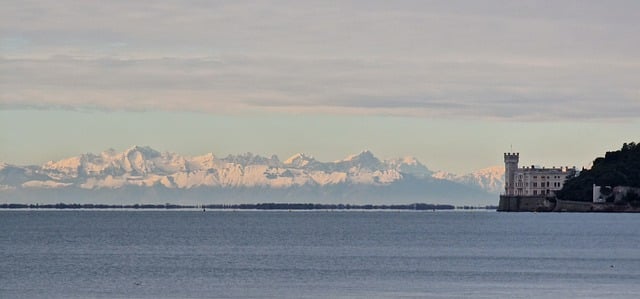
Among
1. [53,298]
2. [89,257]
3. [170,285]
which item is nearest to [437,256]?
[89,257]

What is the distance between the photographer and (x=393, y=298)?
67.1 metres

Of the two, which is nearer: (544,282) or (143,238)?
(544,282)

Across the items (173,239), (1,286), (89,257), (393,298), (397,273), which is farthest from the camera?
(173,239)

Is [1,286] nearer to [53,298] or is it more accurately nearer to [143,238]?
[53,298]

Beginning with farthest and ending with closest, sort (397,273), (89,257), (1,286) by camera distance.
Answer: (89,257) < (397,273) < (1,286)

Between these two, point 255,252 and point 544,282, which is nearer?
point 544,282

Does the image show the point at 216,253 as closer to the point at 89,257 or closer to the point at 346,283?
the point at 89,257

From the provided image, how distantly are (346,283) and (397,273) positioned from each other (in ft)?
30.0

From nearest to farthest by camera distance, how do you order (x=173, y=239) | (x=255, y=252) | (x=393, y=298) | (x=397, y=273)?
(x=393, y=298) → (x=397, y=273) → (x=255, y=252) → (x=173, y=239)

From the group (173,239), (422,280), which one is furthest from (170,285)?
(173,239)

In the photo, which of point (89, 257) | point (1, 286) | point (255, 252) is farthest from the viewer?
point (255, 252)

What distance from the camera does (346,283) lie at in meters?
76.5

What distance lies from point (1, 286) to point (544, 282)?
27301mm

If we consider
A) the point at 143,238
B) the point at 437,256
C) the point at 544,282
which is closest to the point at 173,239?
the point at 143,238
